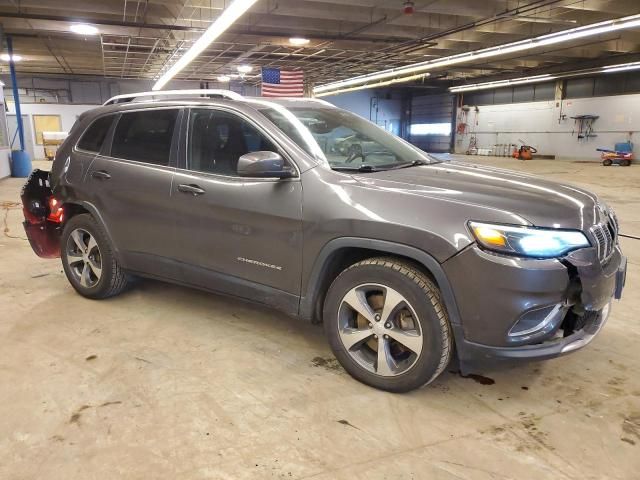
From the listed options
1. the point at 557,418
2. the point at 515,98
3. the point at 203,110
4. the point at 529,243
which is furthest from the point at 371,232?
the point at 515,98

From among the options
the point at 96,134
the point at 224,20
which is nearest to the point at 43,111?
the point at 224,20

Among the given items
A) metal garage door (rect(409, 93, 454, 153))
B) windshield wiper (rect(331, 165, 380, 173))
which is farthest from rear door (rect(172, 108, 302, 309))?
metal garage door (rect(409, 93, 454, 153))

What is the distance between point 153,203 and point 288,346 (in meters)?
1.32

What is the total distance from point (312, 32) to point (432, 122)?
2020cm

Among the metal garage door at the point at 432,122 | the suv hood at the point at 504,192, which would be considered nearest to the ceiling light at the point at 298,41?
the suv hood at the point at 504,192

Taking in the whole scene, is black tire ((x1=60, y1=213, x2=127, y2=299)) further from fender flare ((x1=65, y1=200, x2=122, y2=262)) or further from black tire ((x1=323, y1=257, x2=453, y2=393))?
black tire ((x1=323, y1=257, x2=453, y2=393))

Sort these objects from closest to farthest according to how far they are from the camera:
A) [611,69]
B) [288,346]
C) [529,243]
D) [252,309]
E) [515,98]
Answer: [529,243], [288,346], [252,309], [611,69], [515,98]

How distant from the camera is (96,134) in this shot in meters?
3.78

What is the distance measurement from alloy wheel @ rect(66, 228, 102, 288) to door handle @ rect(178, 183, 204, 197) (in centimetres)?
106

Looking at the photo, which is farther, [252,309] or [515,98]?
[515,98]

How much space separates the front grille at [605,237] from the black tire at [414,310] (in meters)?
0.78

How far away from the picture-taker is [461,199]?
227 cm

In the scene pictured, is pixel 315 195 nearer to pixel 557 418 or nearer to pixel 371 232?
pixel 371 232

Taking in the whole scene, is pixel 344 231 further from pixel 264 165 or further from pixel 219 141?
pixel 219 141
